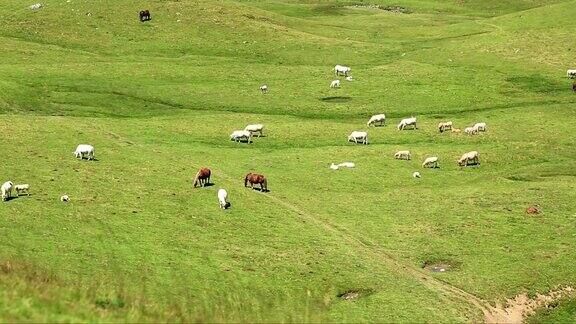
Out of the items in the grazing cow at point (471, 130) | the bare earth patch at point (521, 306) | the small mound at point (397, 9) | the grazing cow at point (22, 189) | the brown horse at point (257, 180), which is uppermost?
the grazing cow at point (22, 189)

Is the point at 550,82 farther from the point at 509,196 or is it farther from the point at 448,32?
the point at 509,196

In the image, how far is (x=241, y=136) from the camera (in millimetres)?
59969

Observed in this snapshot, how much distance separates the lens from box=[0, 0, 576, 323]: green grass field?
32.8 meters

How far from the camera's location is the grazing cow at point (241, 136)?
5975 centimetres

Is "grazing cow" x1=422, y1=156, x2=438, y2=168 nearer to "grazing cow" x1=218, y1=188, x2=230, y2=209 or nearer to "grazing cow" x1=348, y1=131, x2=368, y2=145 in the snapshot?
"grazing cow" x1=348, y1=131, x2=368, y2=145

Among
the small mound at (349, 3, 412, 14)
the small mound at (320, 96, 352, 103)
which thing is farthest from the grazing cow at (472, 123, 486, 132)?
the small mound at (349, 3, 412, 14)

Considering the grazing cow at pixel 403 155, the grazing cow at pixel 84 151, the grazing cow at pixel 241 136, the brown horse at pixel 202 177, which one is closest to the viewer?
the brown horse at pixel 202 177

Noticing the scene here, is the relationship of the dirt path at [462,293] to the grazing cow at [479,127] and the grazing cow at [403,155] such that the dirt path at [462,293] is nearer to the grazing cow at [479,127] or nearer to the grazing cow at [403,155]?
the grazing cow at [403,155]

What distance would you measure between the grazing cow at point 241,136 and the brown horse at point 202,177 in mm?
13452

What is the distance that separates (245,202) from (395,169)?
14.9 metres

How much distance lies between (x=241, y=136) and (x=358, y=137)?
9.95m

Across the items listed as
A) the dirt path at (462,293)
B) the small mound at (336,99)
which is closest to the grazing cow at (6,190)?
the dirt path at (462,293)

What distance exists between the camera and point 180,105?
2849 inches

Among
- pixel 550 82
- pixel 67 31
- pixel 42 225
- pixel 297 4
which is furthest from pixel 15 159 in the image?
pixel 297 4
